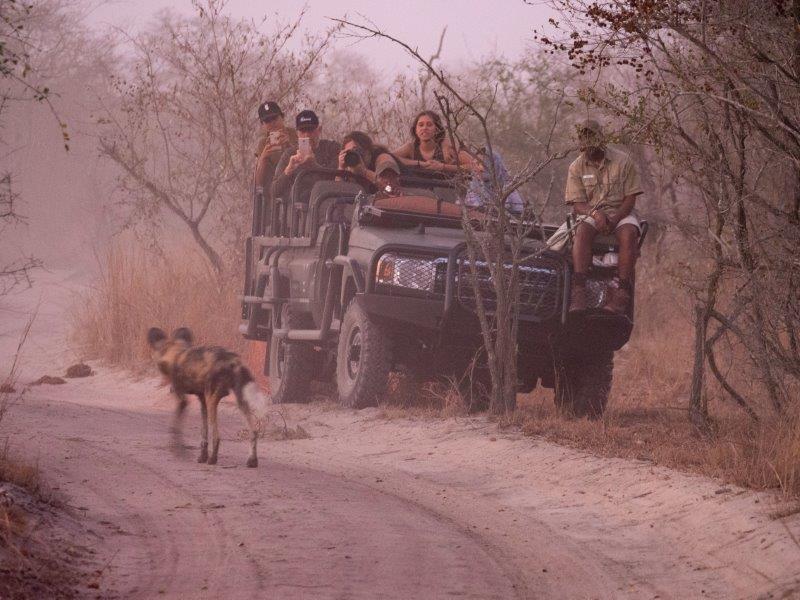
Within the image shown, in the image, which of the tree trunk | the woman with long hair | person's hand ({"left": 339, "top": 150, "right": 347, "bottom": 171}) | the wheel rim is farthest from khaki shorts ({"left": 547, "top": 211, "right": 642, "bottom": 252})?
person's hand ({"left": 339, "top": 150, "right": 347, "bottom": 171})

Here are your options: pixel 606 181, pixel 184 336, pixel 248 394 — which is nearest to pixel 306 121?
pixel 606 181

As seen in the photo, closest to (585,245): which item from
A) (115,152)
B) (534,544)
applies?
(534,544)

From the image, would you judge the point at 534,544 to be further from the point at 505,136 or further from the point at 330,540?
the point at 505,136

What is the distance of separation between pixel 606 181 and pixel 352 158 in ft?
9.47

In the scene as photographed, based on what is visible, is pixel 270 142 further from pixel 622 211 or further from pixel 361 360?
pixel 622 211

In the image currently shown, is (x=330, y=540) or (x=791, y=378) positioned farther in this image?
(x=791, y=378)

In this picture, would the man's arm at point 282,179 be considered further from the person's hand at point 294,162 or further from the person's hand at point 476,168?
the person's hand at point 476,168

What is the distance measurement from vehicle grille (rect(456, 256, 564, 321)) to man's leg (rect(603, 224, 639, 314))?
1.38 ft

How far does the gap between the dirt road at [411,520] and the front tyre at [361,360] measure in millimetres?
869

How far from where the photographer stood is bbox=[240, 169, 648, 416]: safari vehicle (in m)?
10.5

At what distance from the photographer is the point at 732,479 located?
711 centimetres

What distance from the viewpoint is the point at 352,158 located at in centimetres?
1238

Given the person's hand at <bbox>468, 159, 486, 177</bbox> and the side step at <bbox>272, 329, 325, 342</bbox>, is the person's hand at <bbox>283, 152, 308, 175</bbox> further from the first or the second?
the person's hand at <bbox>468, 159, 486, 177</bbox>

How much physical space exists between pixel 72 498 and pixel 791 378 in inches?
213
